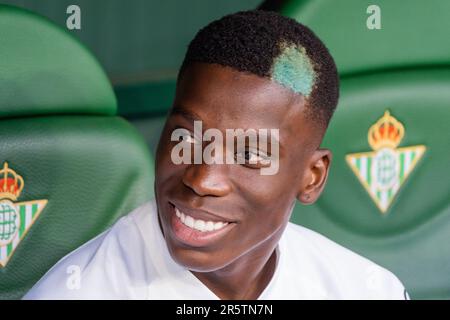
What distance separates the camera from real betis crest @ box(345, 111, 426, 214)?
4.56 ft

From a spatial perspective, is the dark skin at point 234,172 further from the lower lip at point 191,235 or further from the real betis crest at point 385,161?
the real betis crest at point 385,161

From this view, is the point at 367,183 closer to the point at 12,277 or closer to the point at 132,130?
the point at 132,130

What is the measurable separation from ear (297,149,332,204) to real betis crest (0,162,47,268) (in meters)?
0.38

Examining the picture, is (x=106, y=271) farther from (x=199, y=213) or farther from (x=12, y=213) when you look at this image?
(x=12, y=213)

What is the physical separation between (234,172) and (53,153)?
1.24 feet

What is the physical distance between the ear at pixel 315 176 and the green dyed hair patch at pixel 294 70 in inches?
4.0

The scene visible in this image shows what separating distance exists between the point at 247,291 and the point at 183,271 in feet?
0.28

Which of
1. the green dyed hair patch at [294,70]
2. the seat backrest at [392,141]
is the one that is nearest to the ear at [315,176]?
the green dyed hair patch at [294,70]

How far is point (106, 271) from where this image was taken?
3.34 ft

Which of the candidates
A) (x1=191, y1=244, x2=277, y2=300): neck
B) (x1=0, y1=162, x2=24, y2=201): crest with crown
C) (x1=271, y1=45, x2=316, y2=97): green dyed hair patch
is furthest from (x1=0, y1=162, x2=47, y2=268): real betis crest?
(x1=271, y1=45, x2=316, y2=97): green dyed hair patch

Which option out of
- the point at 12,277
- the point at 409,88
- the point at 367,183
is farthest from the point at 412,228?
the point at 12,277

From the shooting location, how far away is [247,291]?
43.0 inches

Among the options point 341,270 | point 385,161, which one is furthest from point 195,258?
point 385,161

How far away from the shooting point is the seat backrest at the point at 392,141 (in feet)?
4.50
